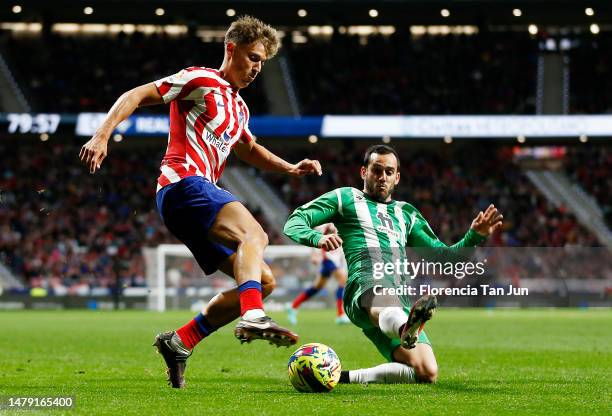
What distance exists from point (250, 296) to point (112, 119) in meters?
1.29

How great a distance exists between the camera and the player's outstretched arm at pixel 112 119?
207 inches

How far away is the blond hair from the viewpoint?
20.4 ft

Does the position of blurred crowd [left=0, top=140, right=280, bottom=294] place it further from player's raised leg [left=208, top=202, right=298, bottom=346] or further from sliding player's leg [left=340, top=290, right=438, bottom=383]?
player's raised leg [left=208, top=202, right=298, bottom=346]

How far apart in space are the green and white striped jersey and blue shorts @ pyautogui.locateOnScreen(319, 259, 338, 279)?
35.4 ft

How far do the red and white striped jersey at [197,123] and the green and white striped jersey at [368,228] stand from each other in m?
1.03

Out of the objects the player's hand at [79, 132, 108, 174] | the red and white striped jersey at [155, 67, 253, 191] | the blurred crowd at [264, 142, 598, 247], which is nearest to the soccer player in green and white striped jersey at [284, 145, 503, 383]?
the red and white striped jersey at [155, 67, 253, 191]

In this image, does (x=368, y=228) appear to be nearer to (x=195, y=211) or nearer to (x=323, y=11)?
(x=195, y=211)

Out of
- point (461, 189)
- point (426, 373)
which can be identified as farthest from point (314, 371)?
point (461, 189)

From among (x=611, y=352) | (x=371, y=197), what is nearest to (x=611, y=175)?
(x=611, y=352)

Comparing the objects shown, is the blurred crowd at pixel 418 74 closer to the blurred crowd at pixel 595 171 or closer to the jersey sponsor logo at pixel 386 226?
the blurred crowd at pixel 595 171

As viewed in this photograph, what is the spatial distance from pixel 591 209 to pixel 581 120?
3.22 meters

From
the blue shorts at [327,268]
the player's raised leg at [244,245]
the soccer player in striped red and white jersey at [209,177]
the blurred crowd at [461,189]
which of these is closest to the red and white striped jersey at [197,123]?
the soccer player in striped red and white jersey at [209,177]

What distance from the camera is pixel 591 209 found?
31797 mm

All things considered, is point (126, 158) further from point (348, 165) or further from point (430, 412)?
point (430, 412)
